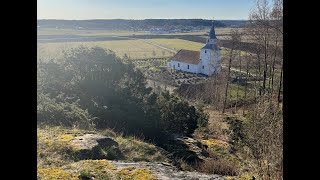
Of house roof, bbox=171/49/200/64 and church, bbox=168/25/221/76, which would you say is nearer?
church, bbox=168/25/221/76

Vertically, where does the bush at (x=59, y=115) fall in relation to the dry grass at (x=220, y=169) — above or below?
above

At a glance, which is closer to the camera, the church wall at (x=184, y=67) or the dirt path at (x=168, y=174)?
the dirt path at (x=168, y=174)

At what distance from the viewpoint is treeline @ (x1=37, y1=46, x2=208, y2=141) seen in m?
13.9

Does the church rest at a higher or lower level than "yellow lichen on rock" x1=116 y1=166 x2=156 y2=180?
higher

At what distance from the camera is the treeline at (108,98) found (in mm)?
13883

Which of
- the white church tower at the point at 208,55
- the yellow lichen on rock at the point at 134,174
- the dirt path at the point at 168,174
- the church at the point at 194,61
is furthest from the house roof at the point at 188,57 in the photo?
the yellow lichen on rock at the point at 134,174

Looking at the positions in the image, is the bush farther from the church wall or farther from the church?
the church wall

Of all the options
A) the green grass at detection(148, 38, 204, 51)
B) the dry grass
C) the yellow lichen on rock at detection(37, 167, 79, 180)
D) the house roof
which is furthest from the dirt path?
the green grass at detection(148, 38, 204, 51)

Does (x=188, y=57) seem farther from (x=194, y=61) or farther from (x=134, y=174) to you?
(x=134, y=174)

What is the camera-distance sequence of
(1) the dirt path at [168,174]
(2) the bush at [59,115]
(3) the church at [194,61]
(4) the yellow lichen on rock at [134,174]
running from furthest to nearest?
(3) the church at [194,61] < (2) the bush at [59,115] < (1) the dirt path at [168,174] < (4) the yellow lichen on rock at [134,174]

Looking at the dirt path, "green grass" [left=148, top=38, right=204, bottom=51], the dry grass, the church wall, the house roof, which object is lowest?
the dry grass

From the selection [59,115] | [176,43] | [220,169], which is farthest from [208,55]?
[220,169]

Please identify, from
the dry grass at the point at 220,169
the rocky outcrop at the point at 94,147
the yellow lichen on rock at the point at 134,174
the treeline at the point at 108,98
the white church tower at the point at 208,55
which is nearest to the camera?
the yellow lichen on rock at the point at 134,174

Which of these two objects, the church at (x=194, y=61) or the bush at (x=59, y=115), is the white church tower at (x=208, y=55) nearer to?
the church at (x=194, y=61)
